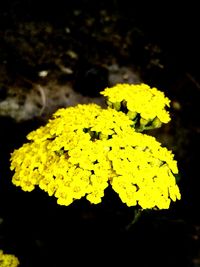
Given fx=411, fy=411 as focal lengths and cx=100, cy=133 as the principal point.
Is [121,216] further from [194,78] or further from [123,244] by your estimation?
[194,78]

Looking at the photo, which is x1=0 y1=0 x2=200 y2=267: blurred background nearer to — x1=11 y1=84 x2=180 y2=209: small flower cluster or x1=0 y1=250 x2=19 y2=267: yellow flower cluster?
x1=0 y1=250 x2=19 y2=267: yellow flower cluster

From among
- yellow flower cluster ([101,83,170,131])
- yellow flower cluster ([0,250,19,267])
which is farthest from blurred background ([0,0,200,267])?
yellow flower cluster ([101,83,170,131])

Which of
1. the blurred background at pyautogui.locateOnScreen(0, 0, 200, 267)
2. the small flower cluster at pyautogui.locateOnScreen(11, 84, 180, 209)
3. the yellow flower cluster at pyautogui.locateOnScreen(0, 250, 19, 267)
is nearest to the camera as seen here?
the small flower cluster at pyautogui.locateOnScreen(11, 84, 180, 209)

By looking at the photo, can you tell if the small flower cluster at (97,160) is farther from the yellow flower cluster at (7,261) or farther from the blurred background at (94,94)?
the blurred background at (94,94)

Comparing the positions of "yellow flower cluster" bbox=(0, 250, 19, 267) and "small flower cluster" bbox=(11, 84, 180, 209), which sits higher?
"small flower cluster" bbox=(11, 84, 180, 209)

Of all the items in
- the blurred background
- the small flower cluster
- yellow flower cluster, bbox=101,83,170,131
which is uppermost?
yellow flower cluster, bbox=101,83,170,131

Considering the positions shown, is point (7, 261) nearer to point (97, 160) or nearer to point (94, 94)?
point (97, 160)

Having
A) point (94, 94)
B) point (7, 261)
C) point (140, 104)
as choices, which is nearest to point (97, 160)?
point (140, 104)
